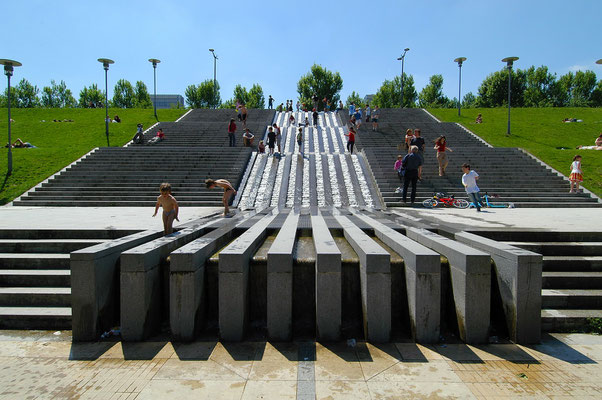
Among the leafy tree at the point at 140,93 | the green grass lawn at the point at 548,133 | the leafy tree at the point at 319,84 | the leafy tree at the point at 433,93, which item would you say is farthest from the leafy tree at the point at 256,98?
the green grass lawn at the point at 548,133

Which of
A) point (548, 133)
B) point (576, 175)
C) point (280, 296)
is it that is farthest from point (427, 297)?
point (548, 133)

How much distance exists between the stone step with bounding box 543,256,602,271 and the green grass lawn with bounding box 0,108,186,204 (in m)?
17.5

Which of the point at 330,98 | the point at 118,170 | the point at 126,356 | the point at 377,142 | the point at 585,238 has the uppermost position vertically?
the point at 330,98

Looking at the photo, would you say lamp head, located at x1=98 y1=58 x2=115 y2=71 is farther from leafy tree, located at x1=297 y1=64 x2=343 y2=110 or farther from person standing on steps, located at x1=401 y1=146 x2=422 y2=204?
leafy tree, located at x1=297 y1=64 x2=343 y2=110

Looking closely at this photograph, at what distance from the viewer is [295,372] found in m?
3.61

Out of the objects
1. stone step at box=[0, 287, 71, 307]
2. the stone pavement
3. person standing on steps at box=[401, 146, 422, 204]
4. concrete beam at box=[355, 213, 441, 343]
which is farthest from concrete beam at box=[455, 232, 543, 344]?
person standing on steps at box=[401, 146, 422, 204]

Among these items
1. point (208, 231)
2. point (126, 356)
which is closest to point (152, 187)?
point (208, 231)

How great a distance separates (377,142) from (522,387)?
831 inches

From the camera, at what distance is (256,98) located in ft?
279

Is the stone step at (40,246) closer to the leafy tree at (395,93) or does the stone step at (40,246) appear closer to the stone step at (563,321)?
the stone step at (563,321)

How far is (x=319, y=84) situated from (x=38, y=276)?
74347 mm

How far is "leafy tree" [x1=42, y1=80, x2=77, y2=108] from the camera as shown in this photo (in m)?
84.6

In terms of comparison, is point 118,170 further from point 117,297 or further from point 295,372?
point 295,372

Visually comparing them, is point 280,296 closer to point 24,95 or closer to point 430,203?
point 430,203
